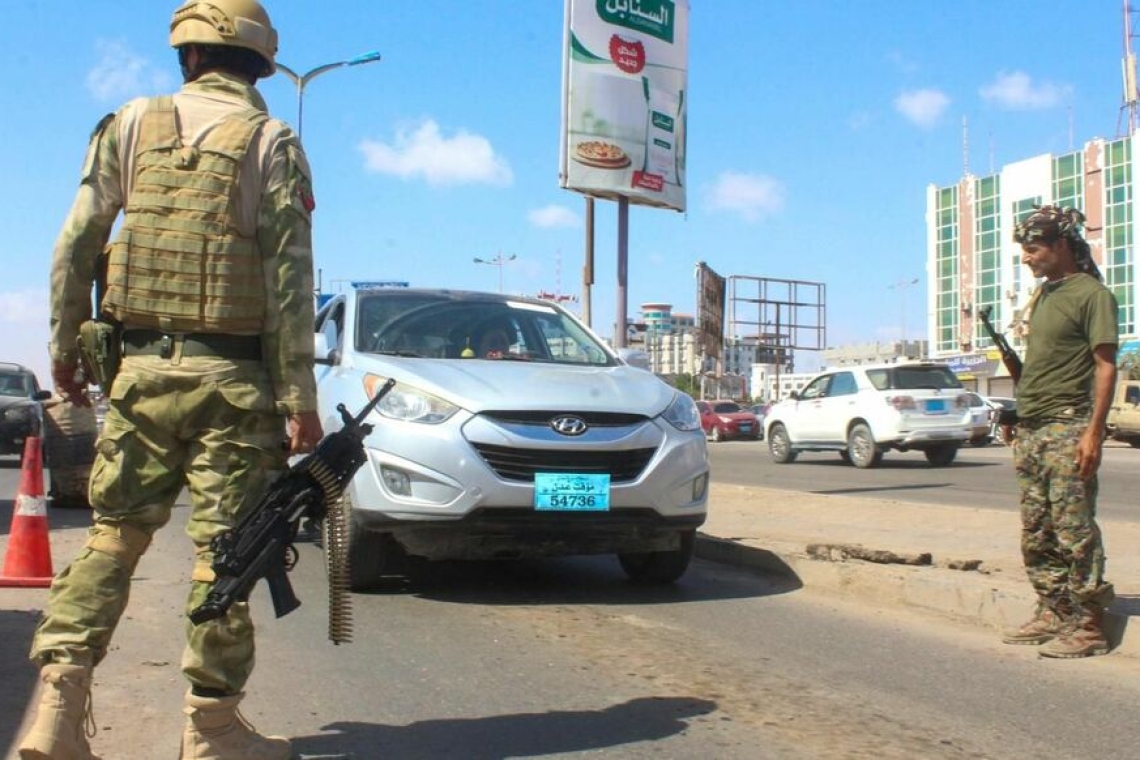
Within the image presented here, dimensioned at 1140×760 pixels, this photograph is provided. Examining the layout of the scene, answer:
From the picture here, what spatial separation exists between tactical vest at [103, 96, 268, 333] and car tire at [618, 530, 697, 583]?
A: 3503 mm

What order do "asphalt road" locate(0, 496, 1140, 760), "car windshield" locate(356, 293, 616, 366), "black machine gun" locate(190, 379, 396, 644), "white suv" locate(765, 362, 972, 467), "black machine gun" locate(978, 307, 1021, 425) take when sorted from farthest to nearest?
1. "white suv" locate(765, 362, 972, 467)
2. "car windshield" locate(356, 293, 616, 366)
3. "black machine gun" locate(978, 307, 1021, 425)
4. "asphalt road" locate(0, 496, 1140, 760)
5. "black machine gun" locate(190, 379, 396, 644)

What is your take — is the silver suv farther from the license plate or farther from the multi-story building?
the multi-story building

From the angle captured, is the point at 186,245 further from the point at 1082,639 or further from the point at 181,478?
the point at 1082,639

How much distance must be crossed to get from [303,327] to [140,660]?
2.15m

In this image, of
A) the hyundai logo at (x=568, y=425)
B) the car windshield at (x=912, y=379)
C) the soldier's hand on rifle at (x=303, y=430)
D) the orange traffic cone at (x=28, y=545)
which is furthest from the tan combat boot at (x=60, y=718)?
the car windshield at (x=912, y=379)

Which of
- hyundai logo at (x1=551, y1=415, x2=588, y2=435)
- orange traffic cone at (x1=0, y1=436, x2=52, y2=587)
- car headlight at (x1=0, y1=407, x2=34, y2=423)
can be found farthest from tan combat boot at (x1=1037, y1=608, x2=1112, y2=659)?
car headlight at (x1=0, y1=407, x2=34, y2=423)

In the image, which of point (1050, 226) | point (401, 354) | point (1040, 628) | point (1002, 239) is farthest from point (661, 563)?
point (1002, 239)

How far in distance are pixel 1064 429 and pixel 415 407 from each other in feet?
9.51

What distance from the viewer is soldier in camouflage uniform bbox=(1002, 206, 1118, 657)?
15.0 ft

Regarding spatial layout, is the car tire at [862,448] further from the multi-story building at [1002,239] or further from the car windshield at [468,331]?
the multi-story building at [1002,239]

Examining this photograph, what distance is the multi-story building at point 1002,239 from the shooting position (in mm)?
62594

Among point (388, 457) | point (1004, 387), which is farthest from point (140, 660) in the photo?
point (1004, 387)

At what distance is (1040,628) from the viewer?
4895 mm

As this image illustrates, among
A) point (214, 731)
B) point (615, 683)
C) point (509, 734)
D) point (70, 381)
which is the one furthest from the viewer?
point (615, 683)
